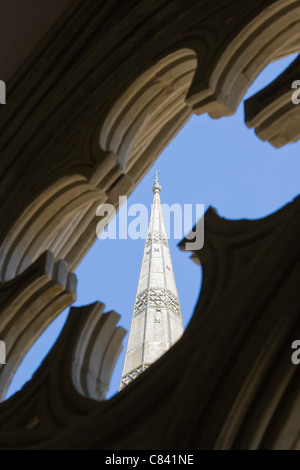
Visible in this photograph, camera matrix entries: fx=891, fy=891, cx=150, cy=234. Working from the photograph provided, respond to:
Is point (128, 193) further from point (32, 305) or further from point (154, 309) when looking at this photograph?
point (154, 309)

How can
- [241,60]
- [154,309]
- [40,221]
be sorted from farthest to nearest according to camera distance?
[154,309] → [40,221] → [241,60]

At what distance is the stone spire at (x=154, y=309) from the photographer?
1423 centimetres

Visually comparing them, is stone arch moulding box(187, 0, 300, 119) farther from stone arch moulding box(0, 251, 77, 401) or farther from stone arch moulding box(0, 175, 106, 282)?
stone arch moulding box(0, 251, 77, 401)

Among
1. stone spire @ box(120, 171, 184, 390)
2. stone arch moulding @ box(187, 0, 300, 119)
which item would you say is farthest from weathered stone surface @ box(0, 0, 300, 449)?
stone spire @ box(120, 171, 184, 390)

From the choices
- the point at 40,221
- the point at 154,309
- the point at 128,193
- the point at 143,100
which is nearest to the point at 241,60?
the point at 143,100

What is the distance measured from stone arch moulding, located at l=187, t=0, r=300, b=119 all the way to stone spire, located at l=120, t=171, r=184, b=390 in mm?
10251

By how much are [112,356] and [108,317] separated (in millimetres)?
107

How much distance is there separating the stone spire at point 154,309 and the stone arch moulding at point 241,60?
10.3 metres

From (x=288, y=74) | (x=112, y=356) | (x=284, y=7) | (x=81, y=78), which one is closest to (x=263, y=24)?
(x=284, y=7)

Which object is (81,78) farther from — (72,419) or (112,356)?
(72,419)

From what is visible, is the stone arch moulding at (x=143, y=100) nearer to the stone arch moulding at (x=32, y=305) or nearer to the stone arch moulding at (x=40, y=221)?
the stone arch moulding at (x=40, y=221)

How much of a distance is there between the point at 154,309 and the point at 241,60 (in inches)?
504

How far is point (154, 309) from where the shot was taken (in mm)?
15438

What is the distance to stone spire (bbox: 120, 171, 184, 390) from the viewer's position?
46.7 feet
